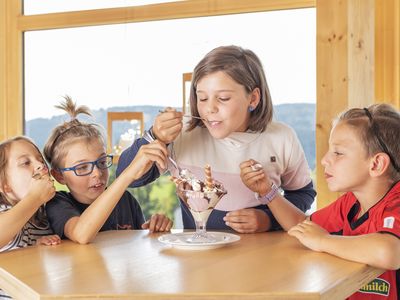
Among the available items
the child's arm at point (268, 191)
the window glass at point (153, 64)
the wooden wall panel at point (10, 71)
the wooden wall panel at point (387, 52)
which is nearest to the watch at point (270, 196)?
the child's arm at point (268, 191)

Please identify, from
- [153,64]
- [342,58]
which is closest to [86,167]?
[342,58]

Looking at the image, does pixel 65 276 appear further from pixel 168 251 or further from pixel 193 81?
pixel 193 81

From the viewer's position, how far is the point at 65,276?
4.16 feet

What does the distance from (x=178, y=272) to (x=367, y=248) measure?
0.45 m

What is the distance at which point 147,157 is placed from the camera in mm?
1755

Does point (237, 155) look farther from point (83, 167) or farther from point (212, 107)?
point (83, 167)

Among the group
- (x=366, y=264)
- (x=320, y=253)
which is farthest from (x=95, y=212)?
(x=366, y=264)

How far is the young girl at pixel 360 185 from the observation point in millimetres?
1591

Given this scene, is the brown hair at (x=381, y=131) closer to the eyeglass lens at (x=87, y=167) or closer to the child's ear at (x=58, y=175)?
the eyeglass lens at (x=87, y=167)

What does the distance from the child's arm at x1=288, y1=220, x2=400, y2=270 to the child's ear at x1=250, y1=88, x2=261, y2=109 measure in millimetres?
624

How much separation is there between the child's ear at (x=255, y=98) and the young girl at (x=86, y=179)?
391 mm

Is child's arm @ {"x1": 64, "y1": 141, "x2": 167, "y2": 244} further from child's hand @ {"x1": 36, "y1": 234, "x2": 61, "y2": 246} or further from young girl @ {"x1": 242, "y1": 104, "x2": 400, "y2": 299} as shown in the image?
young girl @ {"x1": 242, "y1": 104, "x2": 400, "y2": 299}

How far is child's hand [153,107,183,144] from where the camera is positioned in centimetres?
184

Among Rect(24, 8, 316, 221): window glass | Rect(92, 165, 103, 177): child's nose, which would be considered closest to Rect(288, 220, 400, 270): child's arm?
Rect(92, 165, 103, 177): child's nose
